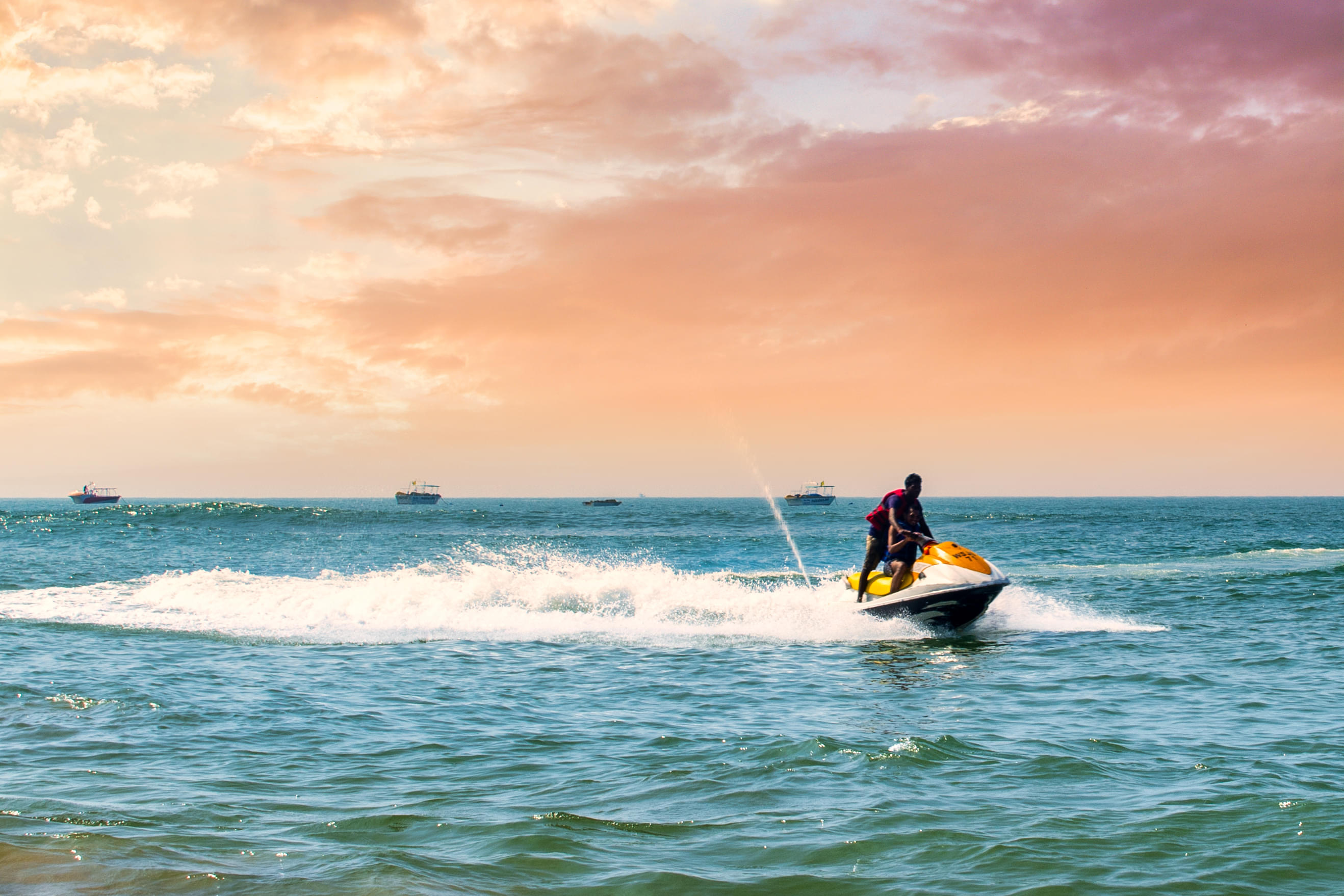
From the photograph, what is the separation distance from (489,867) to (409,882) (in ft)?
1.73

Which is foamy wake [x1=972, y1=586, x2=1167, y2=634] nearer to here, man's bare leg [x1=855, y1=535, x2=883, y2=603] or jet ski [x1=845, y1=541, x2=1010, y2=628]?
jet ski [x1=845, y1=541, x2=1010, y2=628]

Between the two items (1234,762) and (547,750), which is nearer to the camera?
(1234,762)

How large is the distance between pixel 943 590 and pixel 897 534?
4.09 ft

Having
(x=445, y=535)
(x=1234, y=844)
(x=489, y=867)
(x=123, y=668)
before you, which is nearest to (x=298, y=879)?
(x=489, y=867)

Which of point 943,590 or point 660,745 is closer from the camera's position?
point 660,745

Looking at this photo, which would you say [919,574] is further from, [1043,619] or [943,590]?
[1043,619]

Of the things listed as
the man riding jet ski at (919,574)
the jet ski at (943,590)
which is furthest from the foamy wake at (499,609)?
the man riding jet ski at (919,574)

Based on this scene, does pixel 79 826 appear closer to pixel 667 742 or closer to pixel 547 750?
pixel 547 750

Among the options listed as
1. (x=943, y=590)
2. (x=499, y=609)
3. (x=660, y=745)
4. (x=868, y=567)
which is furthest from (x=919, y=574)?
(x=499, y=609)

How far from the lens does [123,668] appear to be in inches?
513

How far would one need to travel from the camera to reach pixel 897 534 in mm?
16266

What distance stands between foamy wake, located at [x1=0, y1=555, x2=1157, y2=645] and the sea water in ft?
0.44

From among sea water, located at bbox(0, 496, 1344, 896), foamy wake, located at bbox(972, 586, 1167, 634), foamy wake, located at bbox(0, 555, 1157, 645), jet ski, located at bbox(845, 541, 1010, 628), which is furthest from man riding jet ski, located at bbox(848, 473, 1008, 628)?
foamy wake, located at bbox(972, 586, 1167, 634)

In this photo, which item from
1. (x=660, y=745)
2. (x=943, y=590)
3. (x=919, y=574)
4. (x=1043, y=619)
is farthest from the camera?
(x=1043, y=619)
